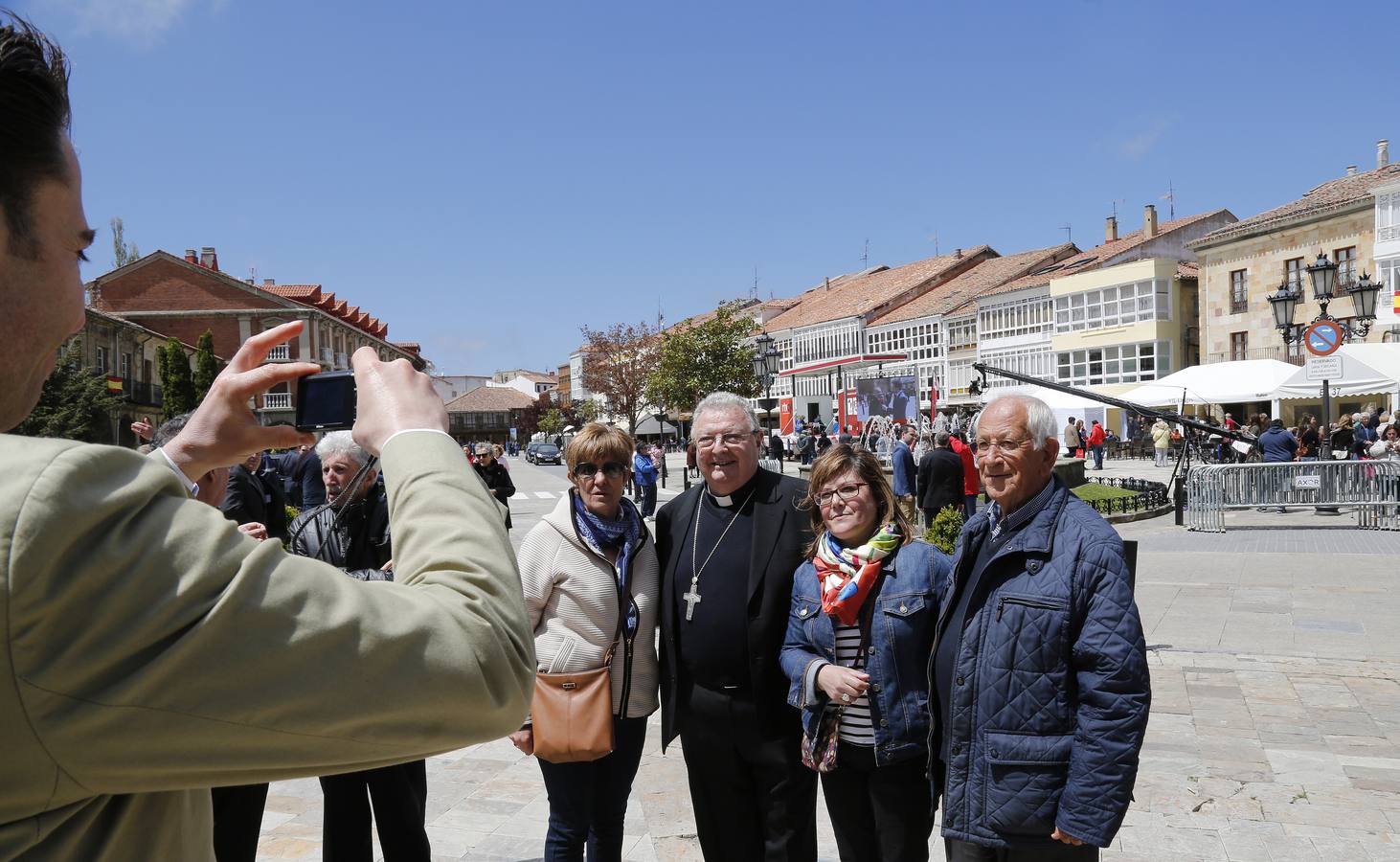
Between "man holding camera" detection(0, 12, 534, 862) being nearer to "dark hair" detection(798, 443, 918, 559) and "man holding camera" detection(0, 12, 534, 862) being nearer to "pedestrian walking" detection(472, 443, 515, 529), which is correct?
"dark hair" detection(798, 443, 918, 559)

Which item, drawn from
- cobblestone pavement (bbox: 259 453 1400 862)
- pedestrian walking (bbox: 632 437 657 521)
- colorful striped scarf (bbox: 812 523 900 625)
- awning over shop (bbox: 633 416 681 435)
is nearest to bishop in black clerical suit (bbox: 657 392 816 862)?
colorful striped scarf (bbox: 812 523 900 625)

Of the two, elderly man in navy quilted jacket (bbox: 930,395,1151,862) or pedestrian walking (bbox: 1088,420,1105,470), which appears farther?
pedestrian walking (bbox: 1088,420,1105,470)

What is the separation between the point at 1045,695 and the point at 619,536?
6.08 feet

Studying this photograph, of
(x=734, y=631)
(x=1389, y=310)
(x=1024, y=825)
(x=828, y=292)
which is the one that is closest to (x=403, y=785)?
(x=734, y=631)

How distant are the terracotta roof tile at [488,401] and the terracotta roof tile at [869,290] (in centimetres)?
3858

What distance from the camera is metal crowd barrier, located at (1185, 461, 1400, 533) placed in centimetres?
1572

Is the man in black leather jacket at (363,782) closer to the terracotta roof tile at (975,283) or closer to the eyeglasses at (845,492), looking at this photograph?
the eyeglasses at (845,492)

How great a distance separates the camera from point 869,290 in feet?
245

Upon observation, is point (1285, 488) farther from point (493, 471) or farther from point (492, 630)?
point (492, 630)

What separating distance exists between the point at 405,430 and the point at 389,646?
33 centimetres

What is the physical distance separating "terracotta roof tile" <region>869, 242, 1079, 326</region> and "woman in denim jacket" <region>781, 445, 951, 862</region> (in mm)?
56835

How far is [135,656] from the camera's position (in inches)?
29.9

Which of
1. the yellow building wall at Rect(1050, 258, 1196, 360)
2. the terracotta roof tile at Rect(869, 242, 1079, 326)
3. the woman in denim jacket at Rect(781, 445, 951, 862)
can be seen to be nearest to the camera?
the woman in denim jacket at Rect(781, 445, 951, 862)

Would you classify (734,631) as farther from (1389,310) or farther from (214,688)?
(1389,310)
